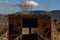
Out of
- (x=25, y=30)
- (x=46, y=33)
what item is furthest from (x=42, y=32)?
(x=25, y=30)

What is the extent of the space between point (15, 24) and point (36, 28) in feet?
4.43

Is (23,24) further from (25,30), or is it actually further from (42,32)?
(42,32)

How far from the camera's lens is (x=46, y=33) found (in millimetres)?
13156

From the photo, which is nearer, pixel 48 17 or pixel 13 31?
pixel 48 17

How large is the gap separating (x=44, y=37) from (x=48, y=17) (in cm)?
144

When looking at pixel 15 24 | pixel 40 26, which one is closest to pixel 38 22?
pixel 40 26

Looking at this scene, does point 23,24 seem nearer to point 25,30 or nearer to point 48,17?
point 25,30

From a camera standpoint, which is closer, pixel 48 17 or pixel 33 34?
pixel 48 17

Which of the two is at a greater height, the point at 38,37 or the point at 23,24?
the point at 23,24

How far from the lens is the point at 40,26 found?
13.3m

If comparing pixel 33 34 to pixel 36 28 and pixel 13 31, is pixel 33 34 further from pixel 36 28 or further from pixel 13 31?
pixel 13 31

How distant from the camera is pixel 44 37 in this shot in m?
13.3

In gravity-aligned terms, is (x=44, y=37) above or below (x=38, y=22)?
below

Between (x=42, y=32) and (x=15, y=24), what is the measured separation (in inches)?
69.9
